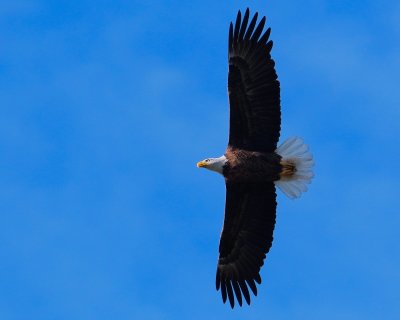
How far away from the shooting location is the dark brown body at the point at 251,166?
18.1m

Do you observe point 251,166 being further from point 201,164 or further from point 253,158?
point 201,164

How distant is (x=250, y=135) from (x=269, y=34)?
142 cm

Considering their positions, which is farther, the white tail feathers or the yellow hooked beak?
the yellow hooked beak

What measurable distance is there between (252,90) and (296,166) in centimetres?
124

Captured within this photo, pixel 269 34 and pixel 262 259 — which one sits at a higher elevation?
pixel 269 34

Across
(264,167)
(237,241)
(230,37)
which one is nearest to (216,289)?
(237,241)

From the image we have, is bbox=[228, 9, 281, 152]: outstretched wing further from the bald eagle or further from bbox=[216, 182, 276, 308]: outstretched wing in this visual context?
bbox=[216, 182, 276, 308]: outstretched wing

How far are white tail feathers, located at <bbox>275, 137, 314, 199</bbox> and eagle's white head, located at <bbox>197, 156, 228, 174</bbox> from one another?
78 centimetres

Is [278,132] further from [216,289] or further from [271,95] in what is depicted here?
[216,289]

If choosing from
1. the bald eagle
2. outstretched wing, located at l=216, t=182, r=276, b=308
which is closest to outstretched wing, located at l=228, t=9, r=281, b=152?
the bald eagle

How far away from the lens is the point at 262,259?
1858cm

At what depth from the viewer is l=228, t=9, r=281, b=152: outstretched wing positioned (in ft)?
58.9

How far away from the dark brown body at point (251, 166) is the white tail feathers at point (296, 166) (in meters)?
0.13

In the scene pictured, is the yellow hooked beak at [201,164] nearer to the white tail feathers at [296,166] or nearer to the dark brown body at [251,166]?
the dark brown body at [251,166]
